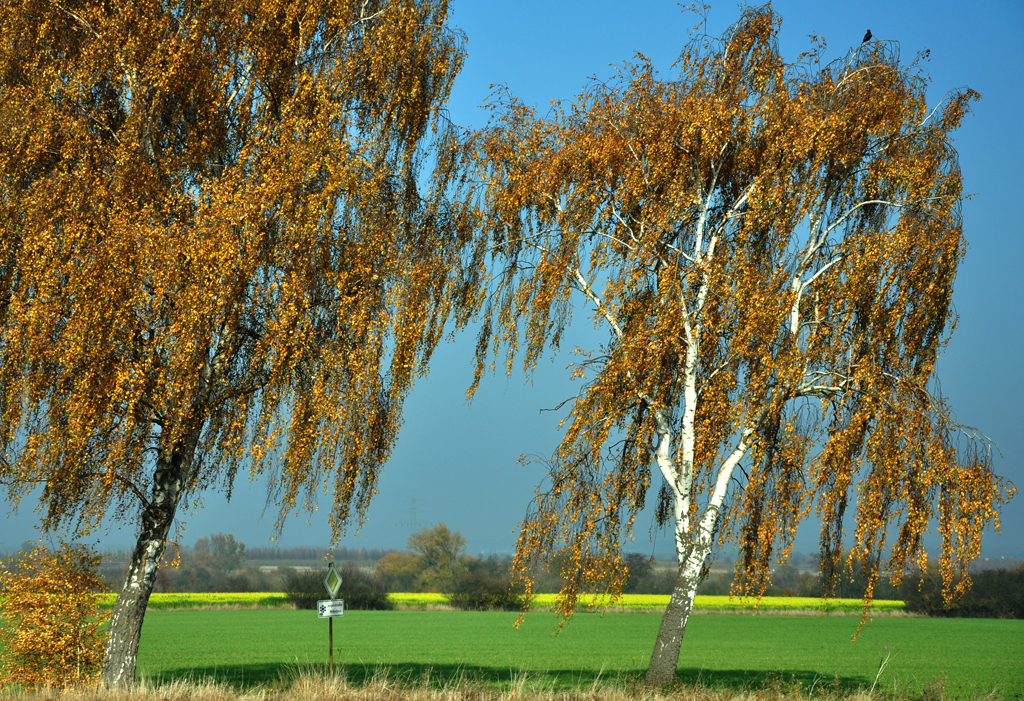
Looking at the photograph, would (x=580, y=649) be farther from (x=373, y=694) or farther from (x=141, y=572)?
(x=141, y=572)

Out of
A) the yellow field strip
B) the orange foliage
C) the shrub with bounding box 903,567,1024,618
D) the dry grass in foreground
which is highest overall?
the orange foliage

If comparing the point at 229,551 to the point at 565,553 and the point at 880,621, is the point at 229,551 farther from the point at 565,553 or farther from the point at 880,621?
the point at 565,553

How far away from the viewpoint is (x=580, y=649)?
3080 centimetres

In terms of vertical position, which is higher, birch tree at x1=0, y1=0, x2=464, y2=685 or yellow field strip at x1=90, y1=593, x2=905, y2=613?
birch tree at x1=0, y1=0, x2=464, y2=685

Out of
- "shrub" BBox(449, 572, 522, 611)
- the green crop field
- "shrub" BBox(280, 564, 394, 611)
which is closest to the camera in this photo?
the green crop field

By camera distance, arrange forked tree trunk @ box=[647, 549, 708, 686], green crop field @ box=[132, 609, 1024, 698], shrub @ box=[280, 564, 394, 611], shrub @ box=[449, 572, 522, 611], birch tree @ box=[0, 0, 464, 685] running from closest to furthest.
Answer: birch tree @ box=[0, 0, 464, 685] → forked tree trunk @ box=[647, 549, 708, 686] → green crop field @ box=[132, 609, 1024, 698] → shrub @ box=[449, 572, 522, 611] → shrub @ box=[280, 564, 394, 611]

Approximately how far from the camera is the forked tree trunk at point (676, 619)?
12.7m

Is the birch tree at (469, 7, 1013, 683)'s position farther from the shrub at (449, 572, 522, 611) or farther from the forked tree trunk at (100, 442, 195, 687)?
the shrub at (449, 572, 522, 611)

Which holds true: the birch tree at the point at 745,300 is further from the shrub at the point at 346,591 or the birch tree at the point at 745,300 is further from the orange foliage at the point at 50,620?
the shrub at the point at 346,591

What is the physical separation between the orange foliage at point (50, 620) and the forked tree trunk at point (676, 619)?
29.2 ft

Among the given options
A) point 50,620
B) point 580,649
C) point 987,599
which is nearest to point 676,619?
point 50,620

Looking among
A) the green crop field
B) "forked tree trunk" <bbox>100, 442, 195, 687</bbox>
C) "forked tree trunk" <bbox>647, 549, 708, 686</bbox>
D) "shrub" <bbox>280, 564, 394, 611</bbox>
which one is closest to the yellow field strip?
"shrub" <bbox>280, 564, 394, 611</bbox>

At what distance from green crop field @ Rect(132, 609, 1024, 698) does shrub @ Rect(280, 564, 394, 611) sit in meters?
4.38

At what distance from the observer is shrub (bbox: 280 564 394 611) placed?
53.6m
